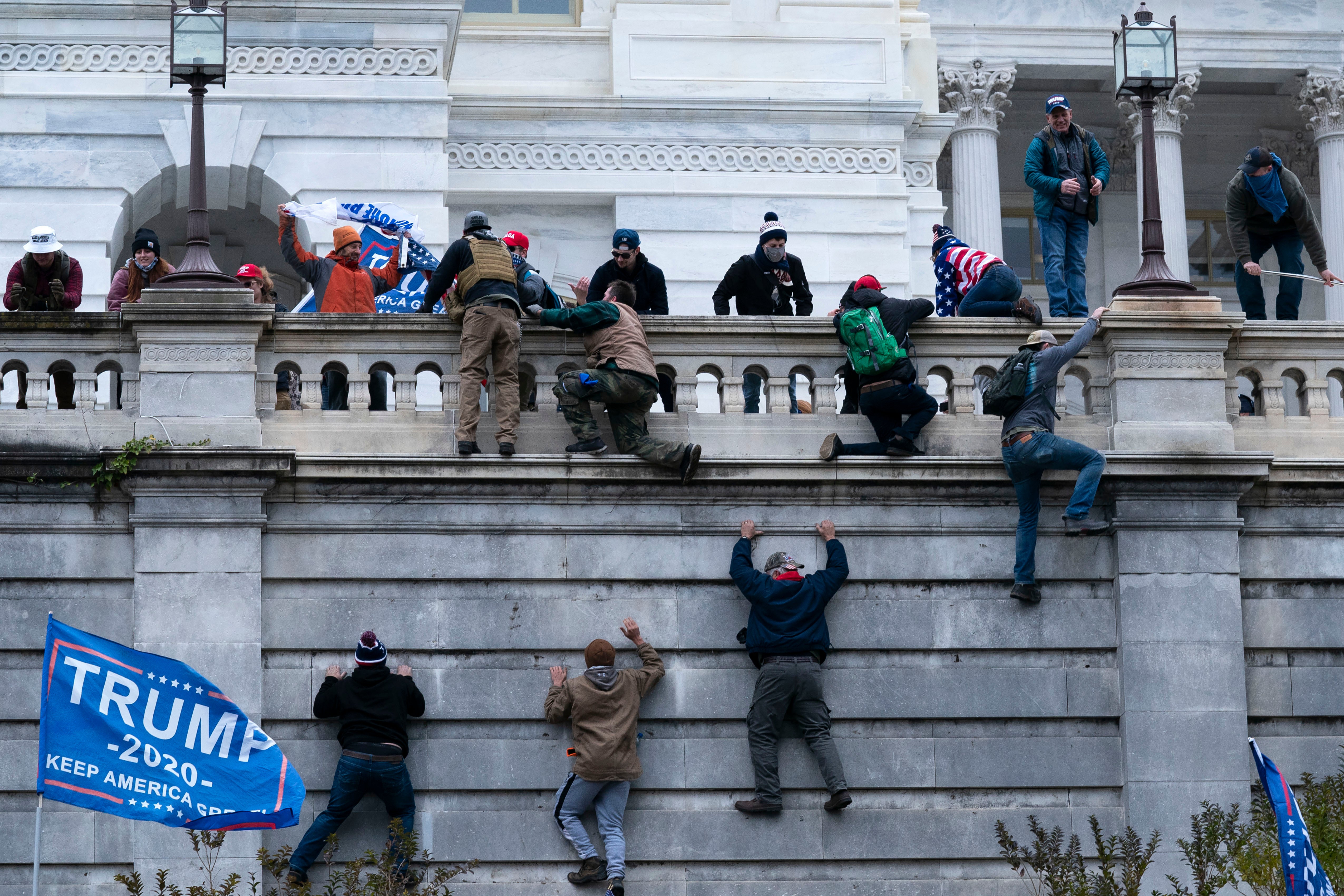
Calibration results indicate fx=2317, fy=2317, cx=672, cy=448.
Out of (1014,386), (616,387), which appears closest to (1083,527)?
(1014,386)

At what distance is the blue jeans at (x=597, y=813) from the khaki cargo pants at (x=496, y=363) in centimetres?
307

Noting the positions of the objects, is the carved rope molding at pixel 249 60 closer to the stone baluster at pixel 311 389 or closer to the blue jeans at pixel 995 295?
the stone baluster at pixel 311 389

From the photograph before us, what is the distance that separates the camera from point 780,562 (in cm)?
2014

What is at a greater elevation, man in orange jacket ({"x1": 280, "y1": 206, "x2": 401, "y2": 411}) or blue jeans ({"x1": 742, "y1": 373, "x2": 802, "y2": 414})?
man in orange jacket ({"x1": 280, "y1": 206, "x2": 401, "y2": 411})

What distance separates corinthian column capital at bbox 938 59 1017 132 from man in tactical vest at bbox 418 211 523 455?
19.8 metres

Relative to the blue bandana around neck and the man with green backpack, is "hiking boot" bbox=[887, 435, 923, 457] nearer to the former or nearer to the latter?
the man with green backpack

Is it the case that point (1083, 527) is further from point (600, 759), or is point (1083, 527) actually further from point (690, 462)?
point (600, 759)

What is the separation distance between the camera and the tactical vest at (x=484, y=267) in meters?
20.4

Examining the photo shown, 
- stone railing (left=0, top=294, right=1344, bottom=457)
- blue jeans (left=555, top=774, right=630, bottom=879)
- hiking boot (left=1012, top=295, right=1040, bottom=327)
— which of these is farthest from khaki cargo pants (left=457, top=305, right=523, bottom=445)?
hiking boot (left=1012, top=295, right=1040, bottom=327)

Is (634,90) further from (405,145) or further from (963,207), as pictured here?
(963,207)

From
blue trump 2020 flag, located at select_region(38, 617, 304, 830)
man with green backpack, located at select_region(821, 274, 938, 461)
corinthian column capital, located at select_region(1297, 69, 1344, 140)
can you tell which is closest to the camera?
blue trump 2020 flag, located at select_region(38, 617, 304, 830)

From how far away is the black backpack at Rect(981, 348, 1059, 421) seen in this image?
20.3 metres

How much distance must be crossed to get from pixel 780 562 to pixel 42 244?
7.80 metres

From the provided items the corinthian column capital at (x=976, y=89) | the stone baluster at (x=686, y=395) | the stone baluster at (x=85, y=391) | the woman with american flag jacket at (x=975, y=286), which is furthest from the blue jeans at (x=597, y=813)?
the corinthian column capital at (x=976, y=89)
